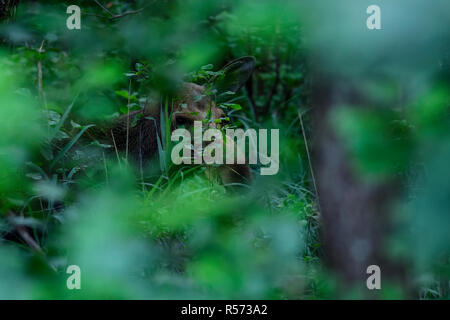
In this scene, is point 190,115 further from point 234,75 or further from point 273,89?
point 273,89

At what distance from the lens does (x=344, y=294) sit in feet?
4.78

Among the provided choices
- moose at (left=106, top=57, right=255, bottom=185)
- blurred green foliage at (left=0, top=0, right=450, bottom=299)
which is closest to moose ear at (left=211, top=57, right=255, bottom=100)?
moose at (left=106, top=57, right=255, bottom=185)

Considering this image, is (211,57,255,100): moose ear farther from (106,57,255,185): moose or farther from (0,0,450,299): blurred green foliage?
(0,0,450,299): blurred green foliage

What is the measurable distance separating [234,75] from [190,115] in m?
0.52

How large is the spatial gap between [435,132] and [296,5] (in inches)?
22.9

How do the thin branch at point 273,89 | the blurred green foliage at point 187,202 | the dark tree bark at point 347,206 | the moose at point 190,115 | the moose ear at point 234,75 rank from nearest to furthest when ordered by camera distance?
the blurred green foliage at point 187,202
the dark tree bark at point 347,206
the moose at point 190,115
the moose ear at point 234,75
the thin branch at point 273,89

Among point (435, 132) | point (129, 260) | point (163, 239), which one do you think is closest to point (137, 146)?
point (163, 239)

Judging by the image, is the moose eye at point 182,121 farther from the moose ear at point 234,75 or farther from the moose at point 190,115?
the moose ear at point 234,75

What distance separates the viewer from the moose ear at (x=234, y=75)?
2959 millimetres

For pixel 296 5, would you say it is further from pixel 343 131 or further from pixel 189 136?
pixel 189 136

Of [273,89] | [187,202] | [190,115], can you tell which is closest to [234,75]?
[190,115]

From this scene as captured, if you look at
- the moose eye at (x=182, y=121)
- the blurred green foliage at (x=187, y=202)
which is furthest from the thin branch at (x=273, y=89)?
the blurred green foliage at (x=187, y=202)

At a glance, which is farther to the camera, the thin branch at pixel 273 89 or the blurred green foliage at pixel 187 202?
the thin branch at pixel 273 89

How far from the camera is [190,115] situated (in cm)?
295
